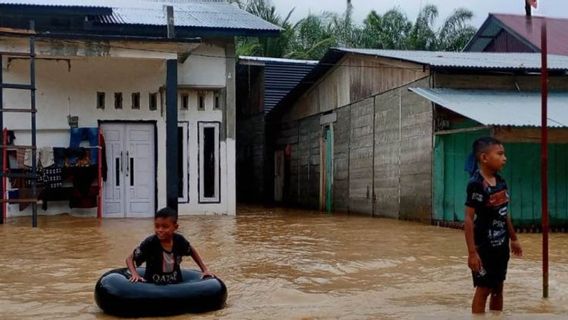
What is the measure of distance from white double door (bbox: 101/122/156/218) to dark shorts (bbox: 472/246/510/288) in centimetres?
1243

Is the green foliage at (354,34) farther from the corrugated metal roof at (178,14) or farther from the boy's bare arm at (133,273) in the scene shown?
the boy's bare arm at (133,273)

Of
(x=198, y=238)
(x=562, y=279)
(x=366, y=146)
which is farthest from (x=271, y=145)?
(x=562, y=279)

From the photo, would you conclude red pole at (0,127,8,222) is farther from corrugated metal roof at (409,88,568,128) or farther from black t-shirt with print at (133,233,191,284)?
black t-shirt with print at (133,233,191,284)

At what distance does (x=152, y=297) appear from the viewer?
19.4 ft

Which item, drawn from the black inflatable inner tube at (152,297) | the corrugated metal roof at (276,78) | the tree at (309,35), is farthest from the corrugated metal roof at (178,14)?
the tree at (309,35)

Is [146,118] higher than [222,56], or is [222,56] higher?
[222,56]

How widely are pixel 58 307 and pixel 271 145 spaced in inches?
769

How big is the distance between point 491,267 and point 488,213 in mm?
384

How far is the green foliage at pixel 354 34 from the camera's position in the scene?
3180cm

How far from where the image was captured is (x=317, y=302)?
6516mm

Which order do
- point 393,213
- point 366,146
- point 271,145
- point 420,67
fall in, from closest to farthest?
point 420,67 → point 393,213 → point 366,146 → point 271,145

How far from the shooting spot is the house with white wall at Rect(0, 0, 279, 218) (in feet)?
50.6

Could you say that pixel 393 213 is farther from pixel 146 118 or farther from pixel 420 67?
pixel 146 118

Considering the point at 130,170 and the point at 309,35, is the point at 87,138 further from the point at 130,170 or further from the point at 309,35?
the point at 309,35
